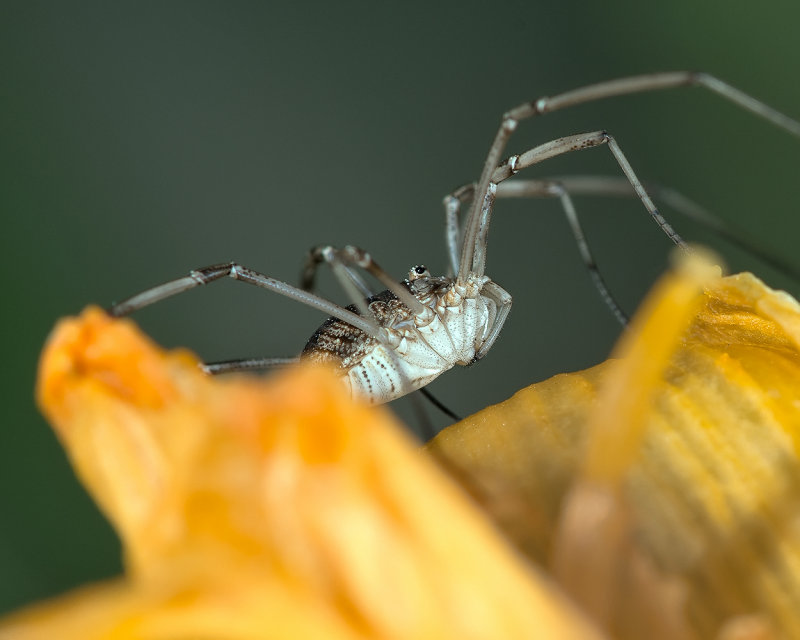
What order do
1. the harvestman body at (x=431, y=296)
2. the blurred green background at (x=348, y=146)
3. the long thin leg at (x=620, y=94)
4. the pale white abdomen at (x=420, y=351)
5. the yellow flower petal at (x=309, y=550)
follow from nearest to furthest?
the yellow flower petal at (x=309, y=550), the long thin leg at (x=620, y=94), the blurred green background at (x=348, y=146), the harvestman body at (x=431, y=296), the pale white abdomen at (x=420, y=351)

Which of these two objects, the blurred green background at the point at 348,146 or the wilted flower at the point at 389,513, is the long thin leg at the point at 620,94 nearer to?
the blurred green background at the point at 348,146

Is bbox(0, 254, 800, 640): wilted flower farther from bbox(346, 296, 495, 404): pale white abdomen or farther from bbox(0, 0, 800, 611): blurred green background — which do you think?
bbox(346, 296, 495, 404): pale white abdomen

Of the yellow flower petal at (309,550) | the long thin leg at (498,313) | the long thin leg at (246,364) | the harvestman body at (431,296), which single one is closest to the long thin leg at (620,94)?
the harvestman body at (431,296)

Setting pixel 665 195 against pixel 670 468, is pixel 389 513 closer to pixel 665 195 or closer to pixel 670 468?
pixel 670 468

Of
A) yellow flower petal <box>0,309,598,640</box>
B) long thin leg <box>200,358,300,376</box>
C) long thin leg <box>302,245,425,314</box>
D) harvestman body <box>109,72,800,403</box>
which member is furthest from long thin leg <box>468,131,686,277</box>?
yellow flower petal <box>0,309,598,640</box>

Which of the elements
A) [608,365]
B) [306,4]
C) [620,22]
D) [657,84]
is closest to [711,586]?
[608,365]
